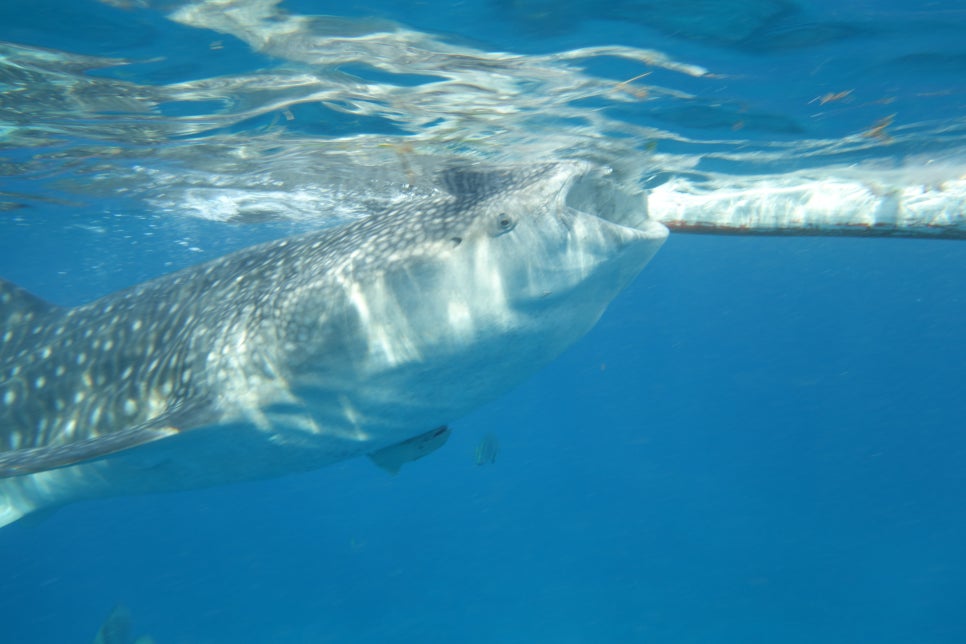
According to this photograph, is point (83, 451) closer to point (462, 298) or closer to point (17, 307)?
point (462, 298)

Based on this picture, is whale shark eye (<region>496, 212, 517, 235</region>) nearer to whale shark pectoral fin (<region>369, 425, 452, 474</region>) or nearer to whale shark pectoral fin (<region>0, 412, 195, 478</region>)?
whale shark pectoral fin (<region>369, 425, 452, 474</region>)

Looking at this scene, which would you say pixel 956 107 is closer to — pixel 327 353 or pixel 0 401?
pixel 327 353

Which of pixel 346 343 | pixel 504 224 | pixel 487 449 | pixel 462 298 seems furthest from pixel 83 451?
pixel 487 449

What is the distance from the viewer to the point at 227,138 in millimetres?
9172

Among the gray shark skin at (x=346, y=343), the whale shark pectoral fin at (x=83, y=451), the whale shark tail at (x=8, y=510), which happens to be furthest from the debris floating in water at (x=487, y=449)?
the whale shark pectoral fin at (x=83, y=451)

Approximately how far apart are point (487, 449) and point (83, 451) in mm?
8127

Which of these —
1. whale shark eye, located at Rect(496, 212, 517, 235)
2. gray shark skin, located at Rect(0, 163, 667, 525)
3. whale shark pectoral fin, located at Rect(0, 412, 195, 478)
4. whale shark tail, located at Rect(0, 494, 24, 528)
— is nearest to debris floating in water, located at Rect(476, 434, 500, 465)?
gray shark skin, located at Rect(0, 163, 667, 525)

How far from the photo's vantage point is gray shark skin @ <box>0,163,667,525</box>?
121 inches

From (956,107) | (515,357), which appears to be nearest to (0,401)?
(515,357)

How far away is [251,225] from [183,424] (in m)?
15.8

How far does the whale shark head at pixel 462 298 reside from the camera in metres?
3.02

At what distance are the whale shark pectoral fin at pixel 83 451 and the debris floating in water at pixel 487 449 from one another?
7.70 meters

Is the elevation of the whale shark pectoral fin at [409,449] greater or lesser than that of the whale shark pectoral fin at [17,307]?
lesser

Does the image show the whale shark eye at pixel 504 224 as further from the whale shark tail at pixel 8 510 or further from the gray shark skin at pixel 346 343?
the whale shark tail at pixel 8 510
